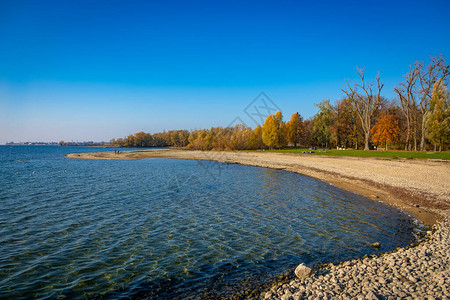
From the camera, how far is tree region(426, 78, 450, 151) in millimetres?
40906

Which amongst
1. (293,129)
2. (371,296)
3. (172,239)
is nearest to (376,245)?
(371,296)

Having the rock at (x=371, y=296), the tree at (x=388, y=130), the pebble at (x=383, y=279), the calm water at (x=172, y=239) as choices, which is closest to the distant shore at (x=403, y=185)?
the calm water at (x=172, y=239)

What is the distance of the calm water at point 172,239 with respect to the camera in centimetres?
723

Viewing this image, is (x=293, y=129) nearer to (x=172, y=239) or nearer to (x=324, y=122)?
(x=324, y=122)

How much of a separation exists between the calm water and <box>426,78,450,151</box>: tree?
35.3m

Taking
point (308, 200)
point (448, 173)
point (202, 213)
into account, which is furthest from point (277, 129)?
point (202, 213)

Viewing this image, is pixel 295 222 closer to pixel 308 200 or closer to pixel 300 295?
pixel 308 200

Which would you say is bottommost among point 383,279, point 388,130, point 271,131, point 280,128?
point 383,279

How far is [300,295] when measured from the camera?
5.92 meters

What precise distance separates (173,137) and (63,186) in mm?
152356

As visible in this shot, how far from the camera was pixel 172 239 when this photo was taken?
10.5m

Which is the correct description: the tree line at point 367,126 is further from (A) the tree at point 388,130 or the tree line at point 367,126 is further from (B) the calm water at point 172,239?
(B) the calm water at point 172,239

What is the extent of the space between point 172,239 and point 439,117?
1953 inches

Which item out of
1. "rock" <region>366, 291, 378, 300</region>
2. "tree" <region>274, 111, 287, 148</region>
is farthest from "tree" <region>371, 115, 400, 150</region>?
"rock" <region>366, 291, 378, 300</region>
